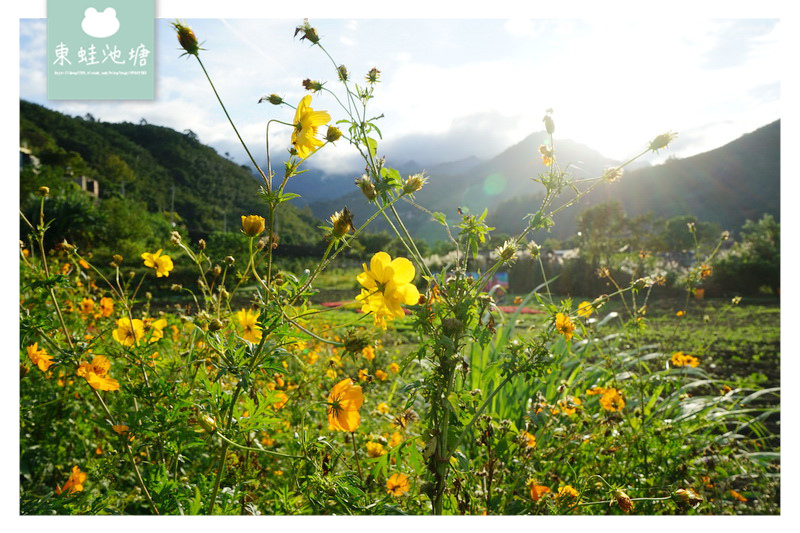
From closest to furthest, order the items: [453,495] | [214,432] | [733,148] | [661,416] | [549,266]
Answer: [214,432], [453,495], [661,416], [733,148], [549,266]

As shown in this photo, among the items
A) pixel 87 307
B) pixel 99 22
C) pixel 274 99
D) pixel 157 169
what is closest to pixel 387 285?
pixel 274 99

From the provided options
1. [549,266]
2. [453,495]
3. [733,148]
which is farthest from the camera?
[549,266]

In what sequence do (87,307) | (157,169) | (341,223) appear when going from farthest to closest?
1. (157,169)
2. (87,307)
3. (341,223)

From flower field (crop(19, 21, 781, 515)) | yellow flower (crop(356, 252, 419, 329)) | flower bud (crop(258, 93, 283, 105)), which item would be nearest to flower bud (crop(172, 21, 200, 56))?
flower field (crop(19, 21, 781, 515))

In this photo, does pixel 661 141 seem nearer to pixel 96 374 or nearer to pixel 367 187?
pixel 367 187

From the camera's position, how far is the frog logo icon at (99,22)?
1184 mm

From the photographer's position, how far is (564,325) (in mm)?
851

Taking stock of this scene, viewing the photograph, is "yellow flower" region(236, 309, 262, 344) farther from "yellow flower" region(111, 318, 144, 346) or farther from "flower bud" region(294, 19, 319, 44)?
"flower bud" region(294, 19, 319, 44)

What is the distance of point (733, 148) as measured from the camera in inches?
76.0

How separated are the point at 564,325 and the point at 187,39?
31.2 inches
